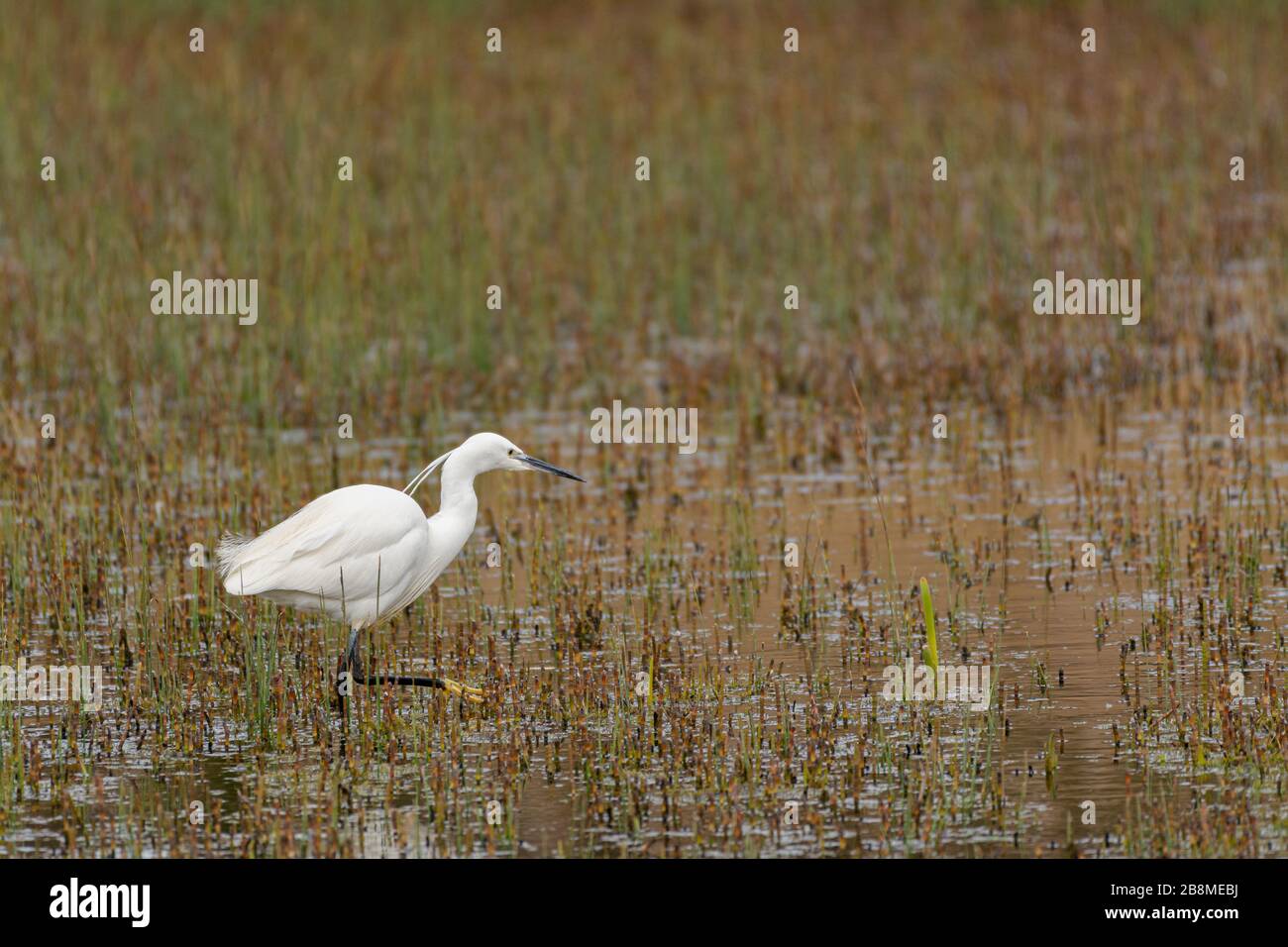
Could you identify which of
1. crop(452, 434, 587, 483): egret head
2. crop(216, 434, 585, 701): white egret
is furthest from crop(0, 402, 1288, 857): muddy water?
crop(452, 434, 587, 483): egret head

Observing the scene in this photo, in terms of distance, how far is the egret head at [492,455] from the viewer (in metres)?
9.49

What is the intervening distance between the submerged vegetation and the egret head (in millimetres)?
880

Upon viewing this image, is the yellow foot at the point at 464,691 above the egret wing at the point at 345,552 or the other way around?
the other way around

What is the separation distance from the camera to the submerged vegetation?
327 inches

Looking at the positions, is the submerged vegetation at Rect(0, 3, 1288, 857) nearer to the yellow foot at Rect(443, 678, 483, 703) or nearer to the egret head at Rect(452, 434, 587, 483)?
the yellow foot at Rect(443, 678, 483, 703)

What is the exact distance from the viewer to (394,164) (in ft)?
65.0

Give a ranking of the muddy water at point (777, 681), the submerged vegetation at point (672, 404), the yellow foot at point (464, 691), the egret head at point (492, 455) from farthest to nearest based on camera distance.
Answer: the egret head at point (492, 455)
the yellow foot at point (464, 691)
the submerged vegetation at point (672, 404)
the muddy water at point (777, 681)

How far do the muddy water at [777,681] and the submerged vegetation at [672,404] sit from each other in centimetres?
3

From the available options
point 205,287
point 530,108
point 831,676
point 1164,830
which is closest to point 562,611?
point 831,676

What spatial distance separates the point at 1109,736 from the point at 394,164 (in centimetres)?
1244

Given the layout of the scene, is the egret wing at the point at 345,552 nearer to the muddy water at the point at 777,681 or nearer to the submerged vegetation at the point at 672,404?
the submerged vegetation at the point at 672,404

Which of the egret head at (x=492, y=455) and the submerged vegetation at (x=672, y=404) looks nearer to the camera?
the submerged vegetation at (x=672, y=404)

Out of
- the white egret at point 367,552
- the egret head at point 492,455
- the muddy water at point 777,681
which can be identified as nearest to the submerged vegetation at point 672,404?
the muddy water at point 777,681

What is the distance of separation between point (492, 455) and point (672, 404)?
6.00m
